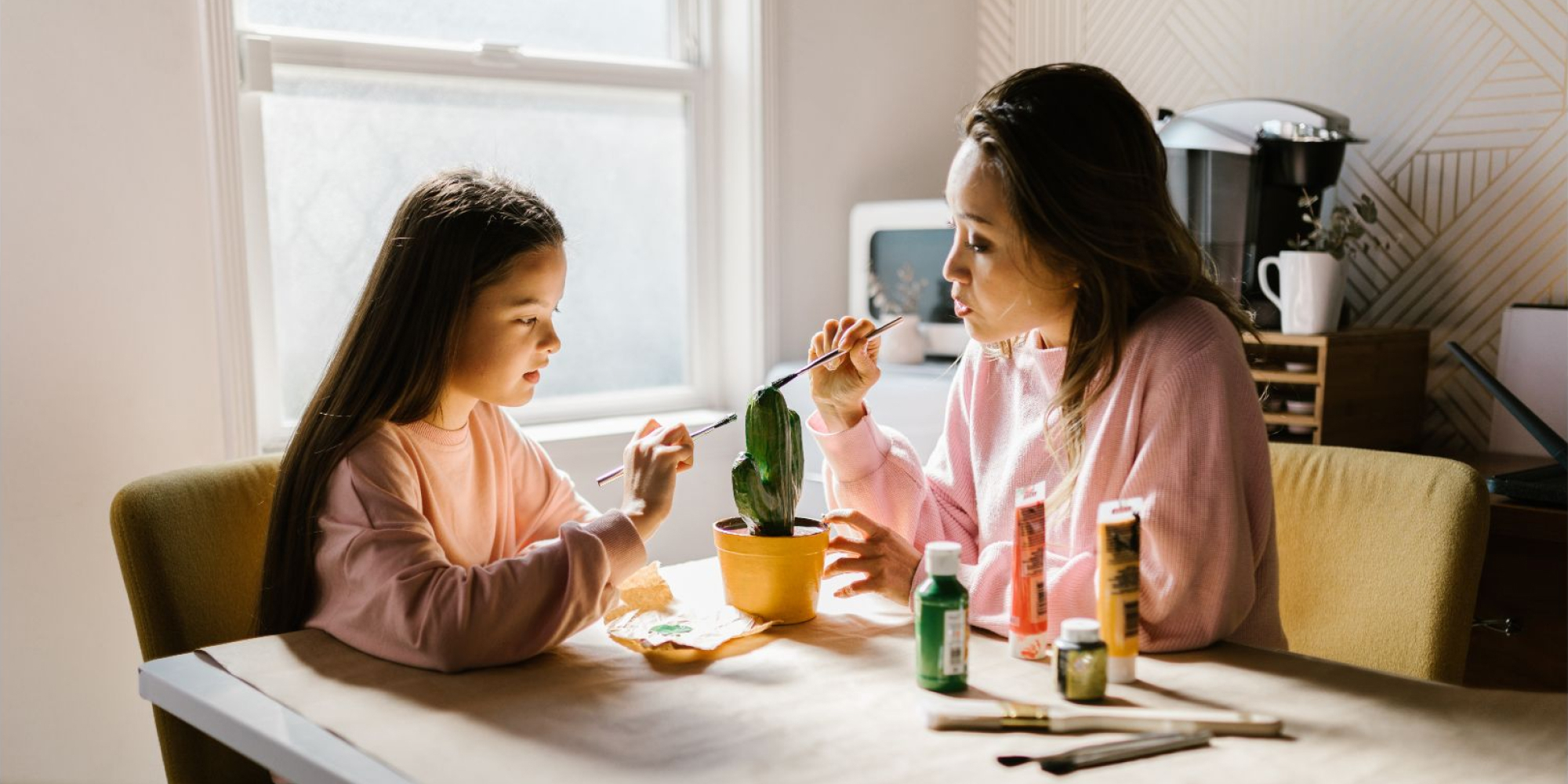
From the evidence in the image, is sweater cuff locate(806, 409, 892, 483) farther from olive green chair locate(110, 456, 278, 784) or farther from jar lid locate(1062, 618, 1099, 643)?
olive green chair locate(110, 456, 278, 784)

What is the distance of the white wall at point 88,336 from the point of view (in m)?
1.83

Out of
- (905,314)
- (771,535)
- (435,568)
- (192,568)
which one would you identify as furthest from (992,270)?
(905,314)

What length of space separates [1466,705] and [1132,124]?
0.58 m

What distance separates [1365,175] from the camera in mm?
2326

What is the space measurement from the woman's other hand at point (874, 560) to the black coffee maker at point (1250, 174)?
1.16 meters

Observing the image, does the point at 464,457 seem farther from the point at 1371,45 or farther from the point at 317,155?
the point at 1371,45

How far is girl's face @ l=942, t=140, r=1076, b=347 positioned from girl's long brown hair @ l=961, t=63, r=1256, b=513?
0.01 m

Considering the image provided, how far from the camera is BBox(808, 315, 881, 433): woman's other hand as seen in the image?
1359 millimetres

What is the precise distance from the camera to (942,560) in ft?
3.16

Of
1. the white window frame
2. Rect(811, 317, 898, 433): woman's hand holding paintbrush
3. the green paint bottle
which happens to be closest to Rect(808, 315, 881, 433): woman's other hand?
Rect(811, 317, 898, 433): woman's hand holding paintbrush

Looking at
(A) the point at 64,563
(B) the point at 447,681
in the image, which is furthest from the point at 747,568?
(A) the point at 64,563

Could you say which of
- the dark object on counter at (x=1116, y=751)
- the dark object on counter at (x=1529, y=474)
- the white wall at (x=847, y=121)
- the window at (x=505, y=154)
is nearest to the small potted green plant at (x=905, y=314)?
the white wall at (x=847, y=121)

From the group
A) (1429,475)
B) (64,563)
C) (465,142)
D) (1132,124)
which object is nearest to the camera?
(1132,124)

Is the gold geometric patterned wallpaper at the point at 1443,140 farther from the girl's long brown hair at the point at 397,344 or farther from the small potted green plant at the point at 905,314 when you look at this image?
the girl's long brown hair at the point at 397,344
